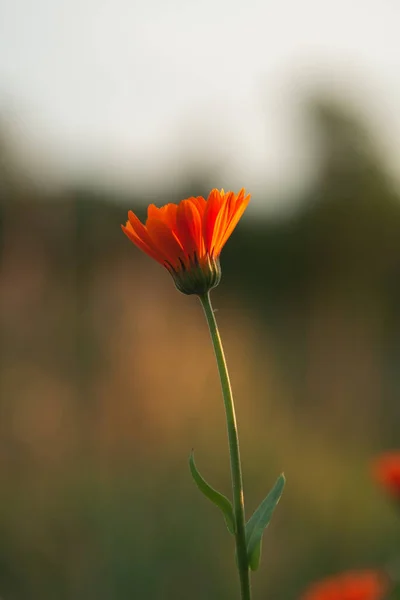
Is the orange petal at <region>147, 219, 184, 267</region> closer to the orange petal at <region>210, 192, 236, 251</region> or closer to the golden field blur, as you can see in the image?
the orange petal at <region>210, 192, 236, 251</region>

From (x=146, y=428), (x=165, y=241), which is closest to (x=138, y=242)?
(x=165, y=241)

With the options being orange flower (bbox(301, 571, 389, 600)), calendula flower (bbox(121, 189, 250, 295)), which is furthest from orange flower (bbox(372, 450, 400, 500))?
calendula flower (bbox(121, 189, 250, 295))

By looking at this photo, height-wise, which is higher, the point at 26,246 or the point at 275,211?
the point at 275,211

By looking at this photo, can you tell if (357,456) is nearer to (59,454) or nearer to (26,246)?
(59,454)

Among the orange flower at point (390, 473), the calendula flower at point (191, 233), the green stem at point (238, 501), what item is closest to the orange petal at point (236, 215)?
the calendula flower at point (191, 233)

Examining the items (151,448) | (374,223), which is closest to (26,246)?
(151,448)

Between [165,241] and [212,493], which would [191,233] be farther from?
[212,493]
